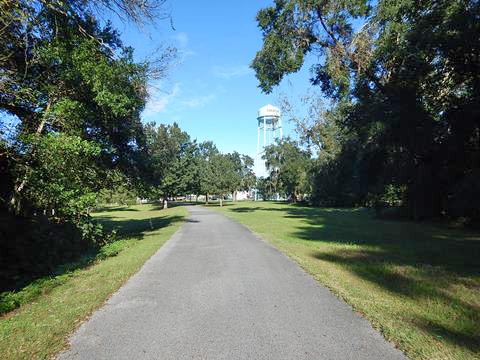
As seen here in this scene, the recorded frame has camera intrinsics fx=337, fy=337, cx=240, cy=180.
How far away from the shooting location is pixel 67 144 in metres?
9.59

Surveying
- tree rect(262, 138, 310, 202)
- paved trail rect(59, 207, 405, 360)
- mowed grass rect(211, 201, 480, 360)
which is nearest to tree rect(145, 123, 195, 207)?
tree rect(262, 138, 310, 202)

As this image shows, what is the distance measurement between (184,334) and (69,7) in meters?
6.69

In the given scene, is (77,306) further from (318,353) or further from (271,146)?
(271,146)

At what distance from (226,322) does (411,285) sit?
13.4 feet

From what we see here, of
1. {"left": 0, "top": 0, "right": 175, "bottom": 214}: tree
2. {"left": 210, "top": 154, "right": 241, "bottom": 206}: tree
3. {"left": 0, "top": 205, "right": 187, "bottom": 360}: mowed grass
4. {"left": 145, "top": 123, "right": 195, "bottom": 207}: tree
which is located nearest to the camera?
{"left": 0, "top": 205, "right": 187, "bottom": 360}: mowed grass

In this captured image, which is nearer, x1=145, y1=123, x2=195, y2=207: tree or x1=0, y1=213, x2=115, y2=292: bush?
x1=0, y1=213, x2=115, y2=292: bush

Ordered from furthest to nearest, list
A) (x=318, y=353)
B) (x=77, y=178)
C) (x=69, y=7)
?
(x=77, y=178) < (x=69, y=7) < (x=318, y=353)

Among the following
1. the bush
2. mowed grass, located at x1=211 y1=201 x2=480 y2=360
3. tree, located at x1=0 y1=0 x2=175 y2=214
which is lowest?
mowed grass, located at x1=211 y1=201 x2=480 y2=360

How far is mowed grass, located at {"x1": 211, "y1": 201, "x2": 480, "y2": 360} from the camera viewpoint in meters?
4.19

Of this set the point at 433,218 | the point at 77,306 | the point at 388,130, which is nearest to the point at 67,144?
the point at 77,306

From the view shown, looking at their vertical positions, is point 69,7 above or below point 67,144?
above

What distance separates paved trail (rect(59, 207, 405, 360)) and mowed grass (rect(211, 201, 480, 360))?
1.26 feet

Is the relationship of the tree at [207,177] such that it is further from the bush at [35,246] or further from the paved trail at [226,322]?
the paved trail at [226,322]

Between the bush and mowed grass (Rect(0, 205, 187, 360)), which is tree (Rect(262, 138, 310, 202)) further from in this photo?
mowed grass (Rect(0, 205, 187, 360))
